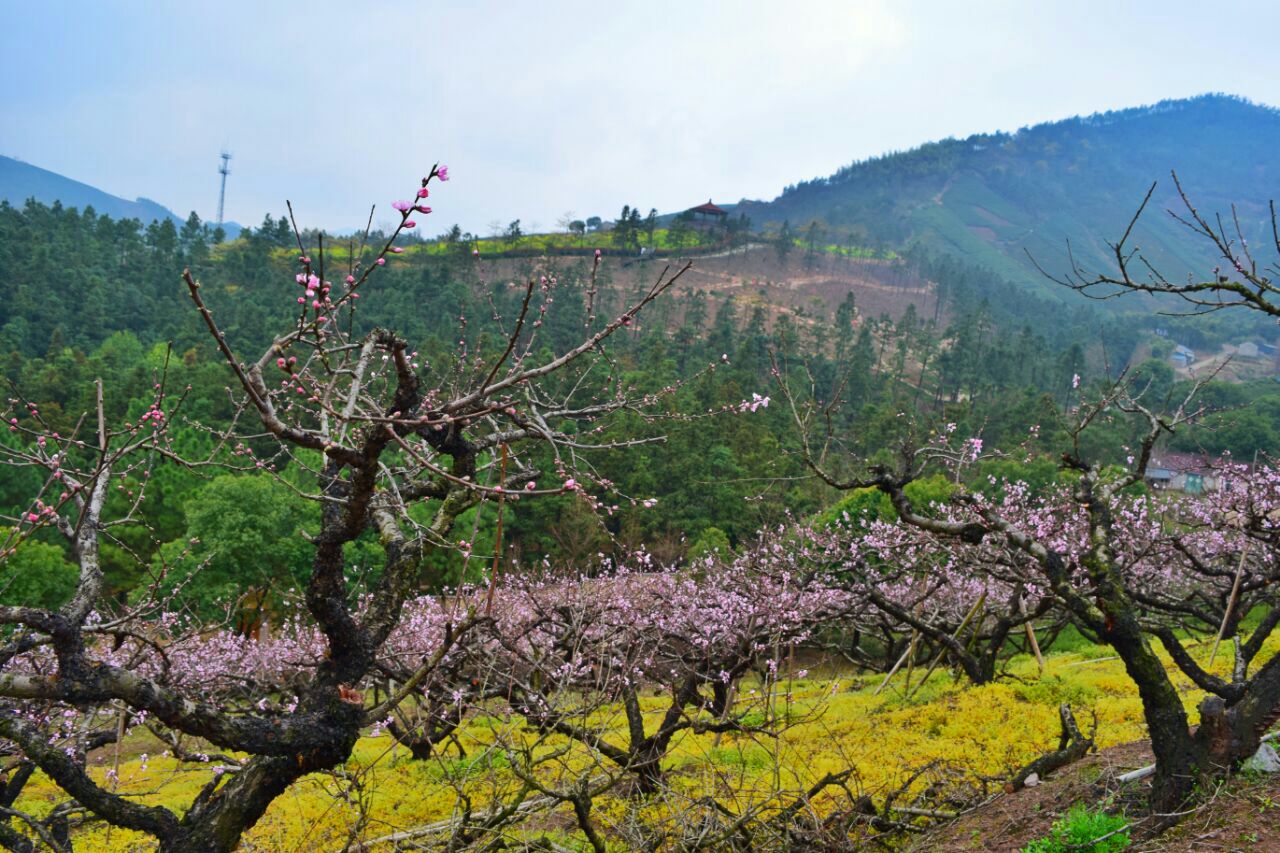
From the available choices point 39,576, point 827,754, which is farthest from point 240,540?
point 827,754

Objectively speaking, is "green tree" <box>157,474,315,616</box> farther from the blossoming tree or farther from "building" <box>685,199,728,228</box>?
"building" <box>685,199,728,228</box>

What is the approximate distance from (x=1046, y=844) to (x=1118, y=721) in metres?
5.03

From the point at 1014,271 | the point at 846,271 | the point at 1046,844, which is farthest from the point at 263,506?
the point at 1014,271

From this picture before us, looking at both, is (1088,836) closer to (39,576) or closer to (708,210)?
(39,576)

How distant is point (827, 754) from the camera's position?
9.02 meters

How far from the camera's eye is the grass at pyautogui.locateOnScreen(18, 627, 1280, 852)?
296 inches

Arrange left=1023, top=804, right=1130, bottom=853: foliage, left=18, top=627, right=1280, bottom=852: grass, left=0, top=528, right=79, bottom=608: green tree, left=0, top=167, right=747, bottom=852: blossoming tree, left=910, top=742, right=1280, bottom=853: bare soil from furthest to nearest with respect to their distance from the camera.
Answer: left=0, top=528, right=79, bottom=608: green tree < left=18, top=627, right=1280, bottom=852: grass < left=1023, top=804, right=1130, bottom=853: foliage < left=910, top=742, right=1280, bottom=853: bare soil < left=0, top=167, right=747, bottom=852: blossoming tree

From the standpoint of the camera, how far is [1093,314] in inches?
4523

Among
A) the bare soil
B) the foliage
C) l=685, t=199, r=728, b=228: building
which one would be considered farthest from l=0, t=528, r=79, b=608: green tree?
l=685, t=199, r=728, b=228: building

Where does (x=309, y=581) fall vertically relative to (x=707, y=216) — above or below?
below

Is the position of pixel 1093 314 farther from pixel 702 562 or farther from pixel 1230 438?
pixel 702 562

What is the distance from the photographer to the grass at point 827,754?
751cm

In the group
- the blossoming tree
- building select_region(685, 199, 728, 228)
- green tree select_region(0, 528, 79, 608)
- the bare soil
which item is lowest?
green tree select_region(0, 528, 79, 608)

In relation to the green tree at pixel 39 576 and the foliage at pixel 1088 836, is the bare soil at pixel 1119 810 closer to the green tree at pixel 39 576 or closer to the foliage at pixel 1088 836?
the foliage at pixel 1088 836
